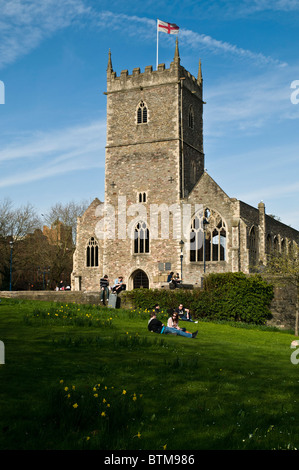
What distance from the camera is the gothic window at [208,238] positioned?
35656mm

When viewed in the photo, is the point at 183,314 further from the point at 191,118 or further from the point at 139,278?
the point at 191,118

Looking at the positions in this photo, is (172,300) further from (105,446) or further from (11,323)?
(105,446)

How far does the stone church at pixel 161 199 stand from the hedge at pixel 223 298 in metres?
9.13

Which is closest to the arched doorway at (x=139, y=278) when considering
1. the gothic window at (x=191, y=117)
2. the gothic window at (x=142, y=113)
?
the gothic window at (x=142, y=113)

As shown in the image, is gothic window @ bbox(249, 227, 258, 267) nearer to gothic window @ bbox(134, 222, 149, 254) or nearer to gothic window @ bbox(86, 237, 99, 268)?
gothic window @ bbox(134, 222, 149, 254)

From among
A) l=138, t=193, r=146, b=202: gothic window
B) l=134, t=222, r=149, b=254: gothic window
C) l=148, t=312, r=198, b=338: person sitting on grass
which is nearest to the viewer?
l=148, t=312, r=198, b=338: person sitting on grass

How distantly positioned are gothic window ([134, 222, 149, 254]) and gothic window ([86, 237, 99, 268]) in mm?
5295

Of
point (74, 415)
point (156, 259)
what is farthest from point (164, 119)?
point (74, 415)

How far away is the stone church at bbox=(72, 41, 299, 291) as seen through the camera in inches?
1435

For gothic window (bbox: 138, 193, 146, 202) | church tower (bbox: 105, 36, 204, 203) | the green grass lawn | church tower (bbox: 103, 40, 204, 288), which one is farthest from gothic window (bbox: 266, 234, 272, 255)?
the green grass lawn

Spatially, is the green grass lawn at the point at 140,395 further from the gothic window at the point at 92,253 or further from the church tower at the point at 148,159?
the gothic window at the point at 92,253

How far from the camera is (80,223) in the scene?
45.1m

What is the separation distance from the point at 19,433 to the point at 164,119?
35819 mm

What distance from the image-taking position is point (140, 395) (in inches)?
296
